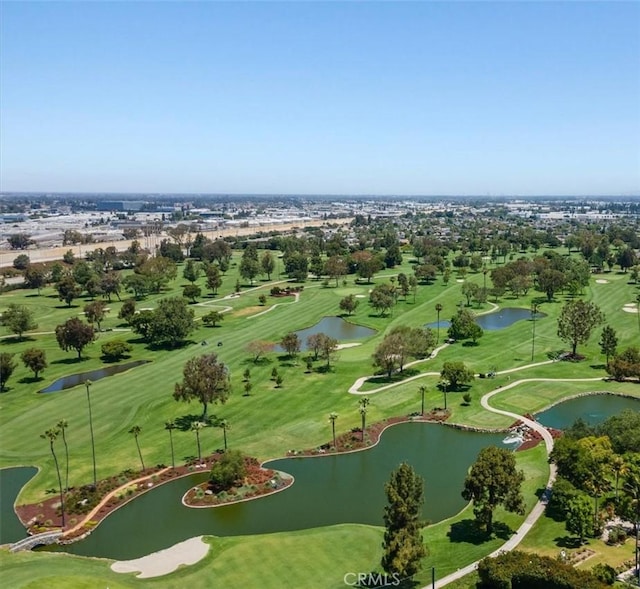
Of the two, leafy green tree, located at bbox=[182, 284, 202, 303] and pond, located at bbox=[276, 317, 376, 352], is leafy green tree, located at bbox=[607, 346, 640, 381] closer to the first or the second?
pond, located at bbox=[276, 317, 376, 352]

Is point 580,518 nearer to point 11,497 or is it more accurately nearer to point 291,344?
point 11,497

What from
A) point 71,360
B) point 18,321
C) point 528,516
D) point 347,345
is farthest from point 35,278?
point 528,516

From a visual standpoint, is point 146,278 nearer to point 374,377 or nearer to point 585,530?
point 374,377

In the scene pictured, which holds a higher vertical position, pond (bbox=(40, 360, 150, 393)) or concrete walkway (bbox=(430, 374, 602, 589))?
pond (bbox=(40, 360, 150, 393))

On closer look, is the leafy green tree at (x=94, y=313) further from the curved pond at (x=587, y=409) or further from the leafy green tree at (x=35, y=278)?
the curved pond at (x=587, y=409)

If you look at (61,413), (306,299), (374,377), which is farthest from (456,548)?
(306,299)

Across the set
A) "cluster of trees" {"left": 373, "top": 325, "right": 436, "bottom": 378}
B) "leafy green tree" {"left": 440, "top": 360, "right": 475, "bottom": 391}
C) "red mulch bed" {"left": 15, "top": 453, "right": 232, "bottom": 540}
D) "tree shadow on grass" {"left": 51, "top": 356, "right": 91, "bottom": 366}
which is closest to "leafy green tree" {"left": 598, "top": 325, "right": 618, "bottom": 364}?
"leafy green tree" {"left": 440, "top": 360, "right": 475, "bottom": 391}

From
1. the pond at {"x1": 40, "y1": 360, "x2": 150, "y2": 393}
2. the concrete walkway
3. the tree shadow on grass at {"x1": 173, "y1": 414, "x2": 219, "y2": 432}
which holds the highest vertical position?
the pond at {"x1": 40, "y1": 360, "x2": 150, "y2": 393}
